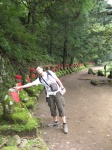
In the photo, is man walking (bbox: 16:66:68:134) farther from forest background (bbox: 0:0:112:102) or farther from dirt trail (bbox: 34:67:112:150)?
forest background (bbox: 0:0:112:102)

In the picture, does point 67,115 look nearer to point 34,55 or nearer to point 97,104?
point 97,104

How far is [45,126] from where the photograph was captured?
5820mm

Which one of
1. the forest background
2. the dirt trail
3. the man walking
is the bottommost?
the dirt trail

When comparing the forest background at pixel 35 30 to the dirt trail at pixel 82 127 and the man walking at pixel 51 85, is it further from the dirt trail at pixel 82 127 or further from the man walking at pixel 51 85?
the dirt trail at pixel 82 127

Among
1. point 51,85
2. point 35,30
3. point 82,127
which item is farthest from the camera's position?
point 35,30

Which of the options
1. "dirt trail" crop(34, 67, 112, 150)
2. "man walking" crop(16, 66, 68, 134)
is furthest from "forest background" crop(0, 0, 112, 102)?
"dirt trail" crop(34, 67, 112, 150)

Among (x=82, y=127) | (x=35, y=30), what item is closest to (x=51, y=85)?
(x=82, y=127)

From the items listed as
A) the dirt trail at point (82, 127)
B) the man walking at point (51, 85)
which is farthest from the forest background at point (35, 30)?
the dirt trail at point (82, 127)

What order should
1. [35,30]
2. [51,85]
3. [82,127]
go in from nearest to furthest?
[51,85] → [82,127] → [35,30]

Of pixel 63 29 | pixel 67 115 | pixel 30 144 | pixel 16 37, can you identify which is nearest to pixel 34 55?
pixel 16 37

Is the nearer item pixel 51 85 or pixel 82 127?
pixel 51 85

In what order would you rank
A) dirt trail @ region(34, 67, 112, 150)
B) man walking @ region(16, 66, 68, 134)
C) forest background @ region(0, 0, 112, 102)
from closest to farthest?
1. dirt trail @ region(34, 67, 112, 150)
2. man walking @ region(16, 66, 68, 134)
3. forest background @ region(0, 0, 112, 102)

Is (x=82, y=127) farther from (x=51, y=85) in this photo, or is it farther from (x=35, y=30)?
(x=35, y=30)

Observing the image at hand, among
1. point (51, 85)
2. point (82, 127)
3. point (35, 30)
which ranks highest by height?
point (35, 30)
